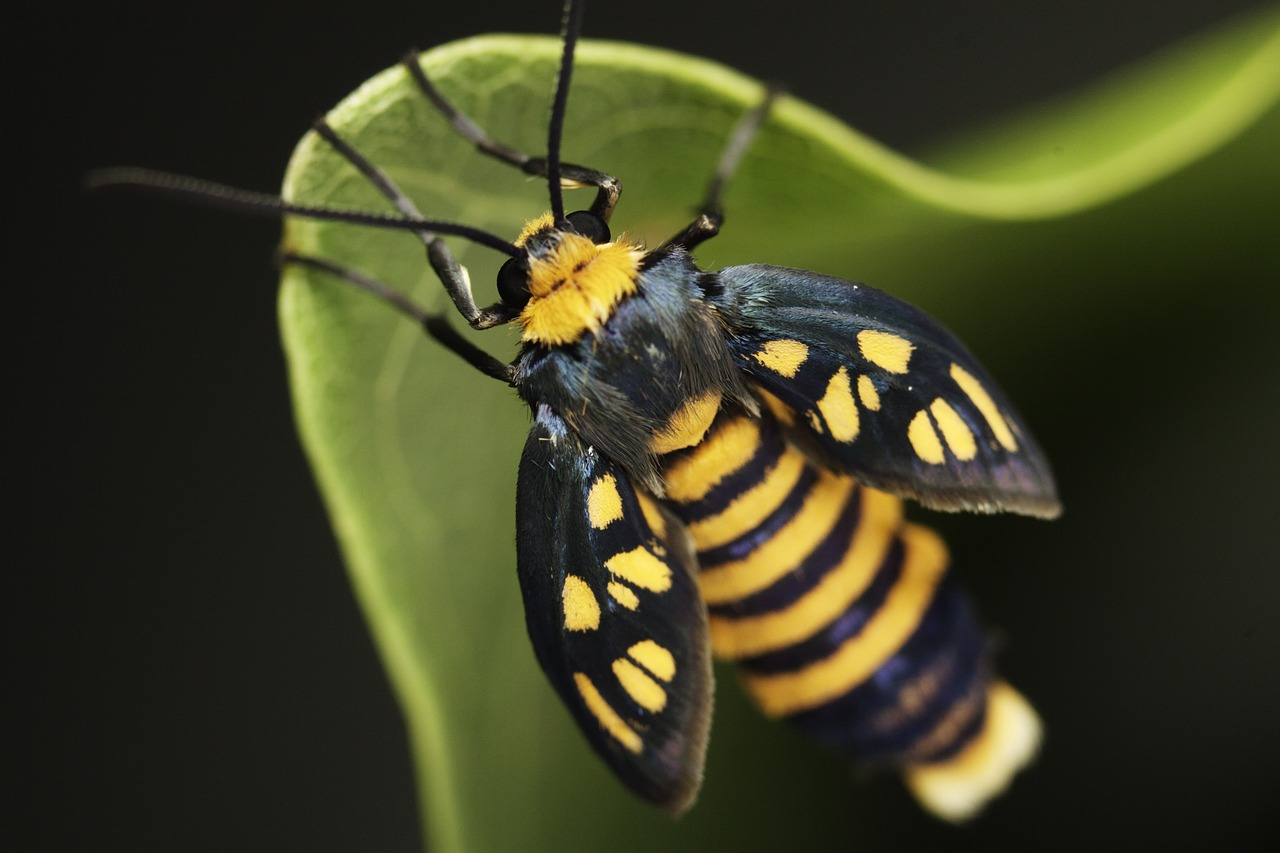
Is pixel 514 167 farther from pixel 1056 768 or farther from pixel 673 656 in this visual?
pixel 1056 768

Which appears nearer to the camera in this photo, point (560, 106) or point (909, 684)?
point (560, 106)

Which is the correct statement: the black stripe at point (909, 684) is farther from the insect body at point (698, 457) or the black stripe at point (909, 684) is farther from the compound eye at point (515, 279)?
the compound eye at point (515, 279)

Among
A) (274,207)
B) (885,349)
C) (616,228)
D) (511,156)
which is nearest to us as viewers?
(274,207)

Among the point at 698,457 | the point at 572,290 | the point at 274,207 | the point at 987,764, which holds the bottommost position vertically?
the point at 987,764

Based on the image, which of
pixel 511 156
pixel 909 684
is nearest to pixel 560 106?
pixel 511 156

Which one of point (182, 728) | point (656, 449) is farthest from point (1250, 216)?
point (182, 728)

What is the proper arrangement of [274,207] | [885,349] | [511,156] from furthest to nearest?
[885,349]
[511,156]
[274,207]

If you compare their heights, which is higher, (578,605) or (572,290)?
(572,290)

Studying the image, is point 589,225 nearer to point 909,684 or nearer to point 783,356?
point 783,356
